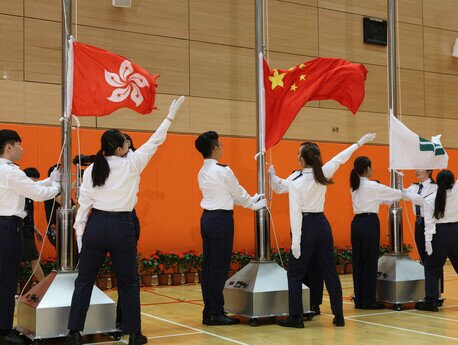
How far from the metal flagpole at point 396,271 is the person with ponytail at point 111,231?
3.24m

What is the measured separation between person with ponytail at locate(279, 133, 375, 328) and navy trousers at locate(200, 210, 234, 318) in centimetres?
64

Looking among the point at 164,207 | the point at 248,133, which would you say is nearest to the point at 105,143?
the point at 164,207

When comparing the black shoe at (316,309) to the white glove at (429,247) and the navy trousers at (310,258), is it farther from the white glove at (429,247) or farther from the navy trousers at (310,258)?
the white glove at (429,247)

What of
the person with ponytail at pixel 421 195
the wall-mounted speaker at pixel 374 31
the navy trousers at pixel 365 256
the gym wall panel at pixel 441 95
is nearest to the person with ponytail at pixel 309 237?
the navy trousers at pixel 365 256

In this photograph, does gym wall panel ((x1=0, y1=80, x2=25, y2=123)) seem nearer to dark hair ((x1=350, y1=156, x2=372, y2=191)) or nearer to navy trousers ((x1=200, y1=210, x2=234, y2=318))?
navy trousers ((x1=200, y1=210, x2=234, y2=318))

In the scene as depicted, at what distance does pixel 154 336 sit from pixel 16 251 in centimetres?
145

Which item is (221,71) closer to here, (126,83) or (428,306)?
(126,83)

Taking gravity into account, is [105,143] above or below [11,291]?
above

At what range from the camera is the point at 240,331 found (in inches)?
232

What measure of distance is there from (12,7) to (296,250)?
5.71 m

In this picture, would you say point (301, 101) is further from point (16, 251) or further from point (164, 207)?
point (164, 207)

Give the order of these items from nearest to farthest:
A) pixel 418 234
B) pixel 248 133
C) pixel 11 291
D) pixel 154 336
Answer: pixel 11 291, pixel 154 336, pixel 418 234, pixel 248 133

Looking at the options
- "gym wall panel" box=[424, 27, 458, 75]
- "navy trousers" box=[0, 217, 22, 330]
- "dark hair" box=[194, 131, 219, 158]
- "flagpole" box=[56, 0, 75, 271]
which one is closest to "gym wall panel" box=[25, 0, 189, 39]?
"flagpole" box=[56, 0, 75, 271]

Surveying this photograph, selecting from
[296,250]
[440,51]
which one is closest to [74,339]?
[296,250]
